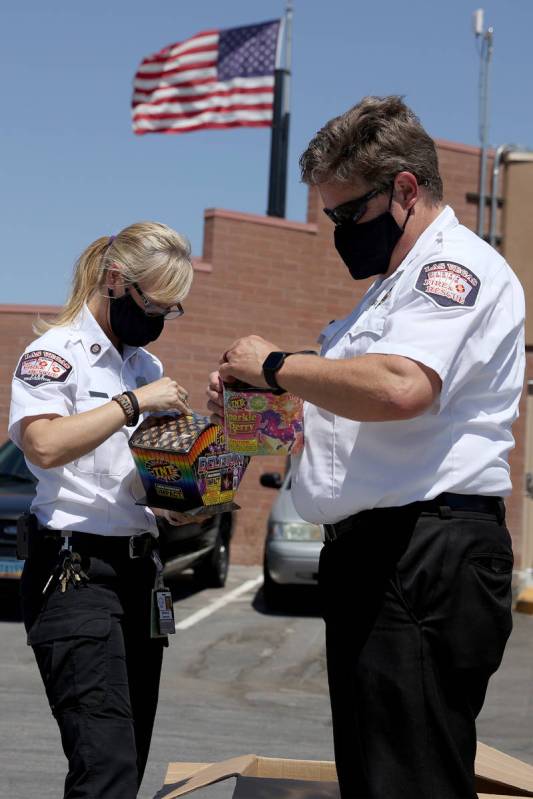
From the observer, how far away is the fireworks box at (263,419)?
2.89 m

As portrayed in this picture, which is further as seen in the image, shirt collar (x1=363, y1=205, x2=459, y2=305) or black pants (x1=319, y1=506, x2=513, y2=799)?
shirt collar (x1=363, y1=205, x2=459, y2=305)

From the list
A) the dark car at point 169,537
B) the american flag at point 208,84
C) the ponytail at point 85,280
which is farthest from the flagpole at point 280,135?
the ponytail at point 85,280

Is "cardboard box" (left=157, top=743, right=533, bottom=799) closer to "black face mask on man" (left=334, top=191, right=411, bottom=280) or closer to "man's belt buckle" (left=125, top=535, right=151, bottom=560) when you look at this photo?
"man's belt buckle" (left=125, top=535, right=151, bottom=560)

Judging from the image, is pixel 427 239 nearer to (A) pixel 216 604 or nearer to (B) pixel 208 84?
(A) pixel 216 604

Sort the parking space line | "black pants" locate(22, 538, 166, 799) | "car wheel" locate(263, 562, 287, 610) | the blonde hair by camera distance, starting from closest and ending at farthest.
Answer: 1. "black pants" locate(22, 538, 166, 799)
2. the blonde hair
3. the parking space line
4. "car wheel" locate(263, 562, 287, 610)

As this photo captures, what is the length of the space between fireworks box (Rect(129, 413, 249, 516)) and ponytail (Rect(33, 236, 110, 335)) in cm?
46

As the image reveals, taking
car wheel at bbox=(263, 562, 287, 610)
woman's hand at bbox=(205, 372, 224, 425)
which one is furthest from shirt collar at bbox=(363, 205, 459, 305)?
car wheel at bbox=(263, 562, 287, 610)

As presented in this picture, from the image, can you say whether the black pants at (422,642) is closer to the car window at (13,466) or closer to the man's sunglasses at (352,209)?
the man's sunglasses at (352,209)

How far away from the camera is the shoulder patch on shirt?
3492 millimetres

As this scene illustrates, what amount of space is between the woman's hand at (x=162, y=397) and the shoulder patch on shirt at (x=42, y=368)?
22 cm

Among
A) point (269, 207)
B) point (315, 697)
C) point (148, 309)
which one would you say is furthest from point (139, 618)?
point (269, 207)

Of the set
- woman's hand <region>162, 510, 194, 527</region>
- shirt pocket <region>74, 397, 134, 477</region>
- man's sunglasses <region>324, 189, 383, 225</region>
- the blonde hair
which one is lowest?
woman's hand <region>162, 510, 194, 527</region>

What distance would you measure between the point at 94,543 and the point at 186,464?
38 centimetres

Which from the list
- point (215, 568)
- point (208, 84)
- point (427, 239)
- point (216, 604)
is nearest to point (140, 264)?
point (427, 239)
